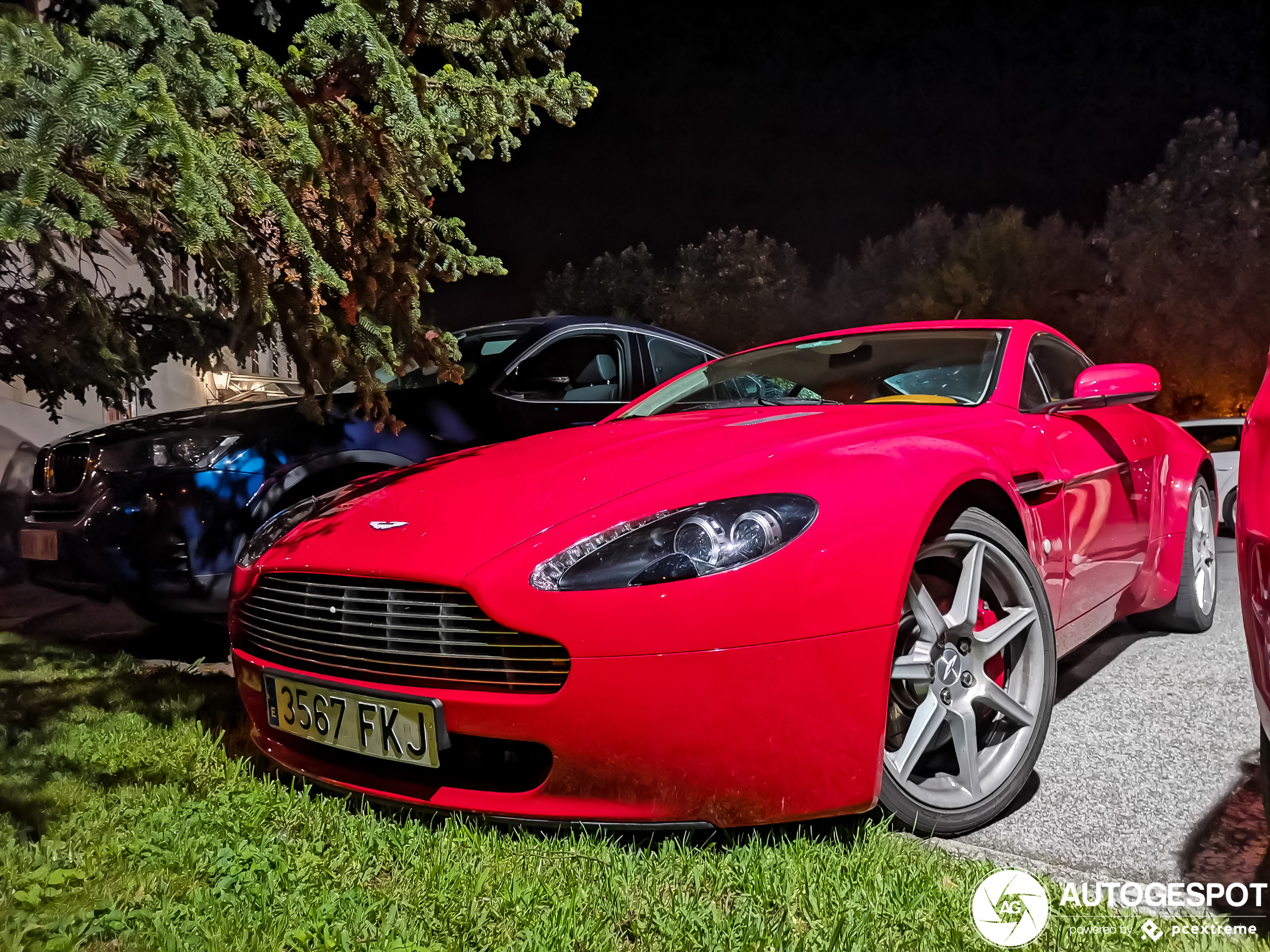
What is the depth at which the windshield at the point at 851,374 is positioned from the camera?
118 inches

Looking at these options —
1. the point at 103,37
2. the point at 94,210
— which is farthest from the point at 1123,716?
the point at 103,37

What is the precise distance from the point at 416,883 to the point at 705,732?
65 centimetres

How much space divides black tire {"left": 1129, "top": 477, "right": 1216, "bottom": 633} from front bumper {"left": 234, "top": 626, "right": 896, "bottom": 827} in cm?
255

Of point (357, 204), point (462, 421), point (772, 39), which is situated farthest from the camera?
point (772, 39)

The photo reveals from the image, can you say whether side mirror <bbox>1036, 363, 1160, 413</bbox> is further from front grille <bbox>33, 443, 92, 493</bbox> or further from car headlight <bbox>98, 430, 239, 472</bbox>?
front grille <bbox>33, 443, 92, 493</bbox>

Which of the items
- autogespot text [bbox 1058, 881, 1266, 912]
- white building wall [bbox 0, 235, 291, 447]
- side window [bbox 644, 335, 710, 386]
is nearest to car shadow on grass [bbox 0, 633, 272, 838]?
white building wall [bbox 0, 235, 291, 447]

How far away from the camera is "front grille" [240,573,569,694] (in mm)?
1843

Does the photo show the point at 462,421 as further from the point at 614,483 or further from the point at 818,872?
the point at 818,872

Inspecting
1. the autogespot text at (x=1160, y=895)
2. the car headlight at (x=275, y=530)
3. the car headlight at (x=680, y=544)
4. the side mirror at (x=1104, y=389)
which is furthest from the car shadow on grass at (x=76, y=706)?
the side mirror at (x=1104, y=389)

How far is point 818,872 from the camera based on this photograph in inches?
71.6

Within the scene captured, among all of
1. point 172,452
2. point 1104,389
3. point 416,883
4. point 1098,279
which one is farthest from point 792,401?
point 1098,279

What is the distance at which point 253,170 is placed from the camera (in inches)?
90.5

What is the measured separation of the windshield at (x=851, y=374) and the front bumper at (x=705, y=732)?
126 cm

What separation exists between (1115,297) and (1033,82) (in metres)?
Result: 6.01
